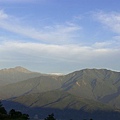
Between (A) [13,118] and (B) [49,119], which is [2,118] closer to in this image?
(A) [13,118]

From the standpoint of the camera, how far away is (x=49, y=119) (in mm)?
84188

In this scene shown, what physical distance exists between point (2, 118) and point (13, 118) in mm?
3571

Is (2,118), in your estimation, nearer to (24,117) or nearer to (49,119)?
(24,117)

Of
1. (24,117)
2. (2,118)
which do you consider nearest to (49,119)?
(24,117)

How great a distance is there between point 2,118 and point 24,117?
5.60 metres

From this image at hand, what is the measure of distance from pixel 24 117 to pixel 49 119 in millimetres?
7449

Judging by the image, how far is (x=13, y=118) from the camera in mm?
79625

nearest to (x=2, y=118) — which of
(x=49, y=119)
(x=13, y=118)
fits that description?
(x=13, y=118)

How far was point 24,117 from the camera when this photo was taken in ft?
262

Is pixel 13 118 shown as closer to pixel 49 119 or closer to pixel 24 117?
pixel 24 117

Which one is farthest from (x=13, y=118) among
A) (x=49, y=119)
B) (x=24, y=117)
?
(x=49, y=119)

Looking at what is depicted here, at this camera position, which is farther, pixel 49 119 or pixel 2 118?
pixel 49 119
